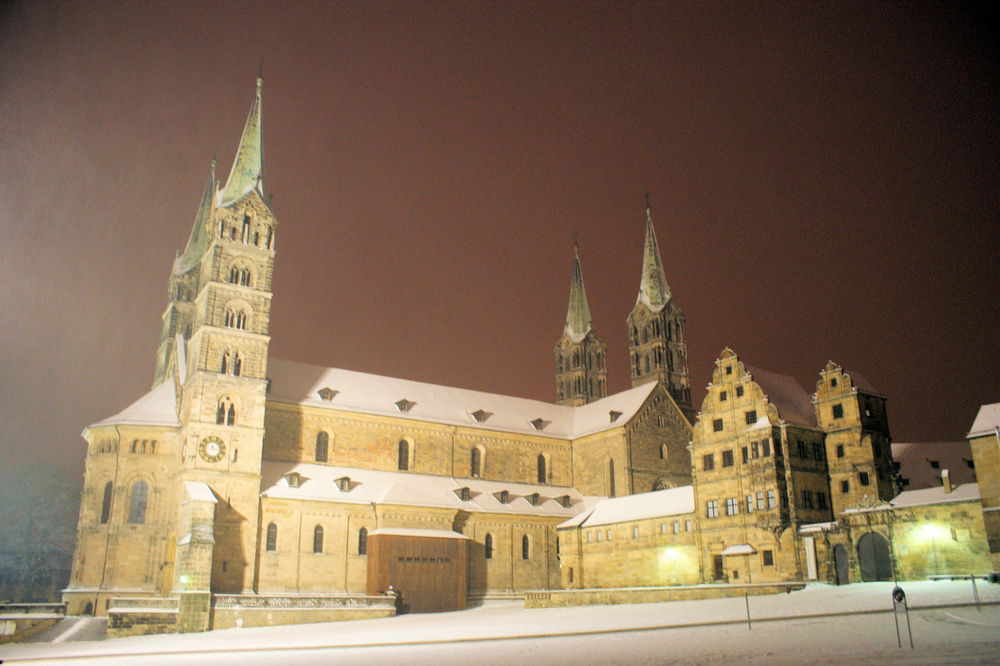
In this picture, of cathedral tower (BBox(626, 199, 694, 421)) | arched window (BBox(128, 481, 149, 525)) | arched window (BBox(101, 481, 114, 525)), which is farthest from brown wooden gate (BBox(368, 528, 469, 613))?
cathedral tower (BBox(626, 199, 694, 421))

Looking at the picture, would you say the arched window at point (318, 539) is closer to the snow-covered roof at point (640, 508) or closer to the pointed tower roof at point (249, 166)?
the snow-covered roof at point (640, 508)

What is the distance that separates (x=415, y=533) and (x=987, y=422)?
31.9m

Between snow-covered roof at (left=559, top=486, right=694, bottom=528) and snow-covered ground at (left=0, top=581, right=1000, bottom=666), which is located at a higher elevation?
snow-covered roof at (left=559, top=486, right=694, bottom=528)

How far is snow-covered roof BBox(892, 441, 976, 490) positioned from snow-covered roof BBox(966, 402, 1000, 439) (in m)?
11.9

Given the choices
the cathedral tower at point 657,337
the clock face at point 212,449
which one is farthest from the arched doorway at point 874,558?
the cathedral tower at point 657,337

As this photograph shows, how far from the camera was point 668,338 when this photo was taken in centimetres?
8062

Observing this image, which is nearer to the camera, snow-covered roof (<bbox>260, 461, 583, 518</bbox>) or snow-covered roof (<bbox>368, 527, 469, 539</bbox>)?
snow-covered roof (<bbox>368, 527, 469, 539</bbox>)

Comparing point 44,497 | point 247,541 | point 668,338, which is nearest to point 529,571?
point 247,541

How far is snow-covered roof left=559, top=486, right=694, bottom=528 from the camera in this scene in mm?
47125

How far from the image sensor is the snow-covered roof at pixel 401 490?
164ft

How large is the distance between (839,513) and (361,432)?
32.0 meters

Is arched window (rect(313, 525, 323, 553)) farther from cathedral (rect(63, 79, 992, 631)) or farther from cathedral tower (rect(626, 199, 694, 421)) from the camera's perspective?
cathedral tower (rect(626, 199, 694, 421))

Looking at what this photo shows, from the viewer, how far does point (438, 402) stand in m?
62.5

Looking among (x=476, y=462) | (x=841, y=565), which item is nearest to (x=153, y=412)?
(x=476, y=462)
